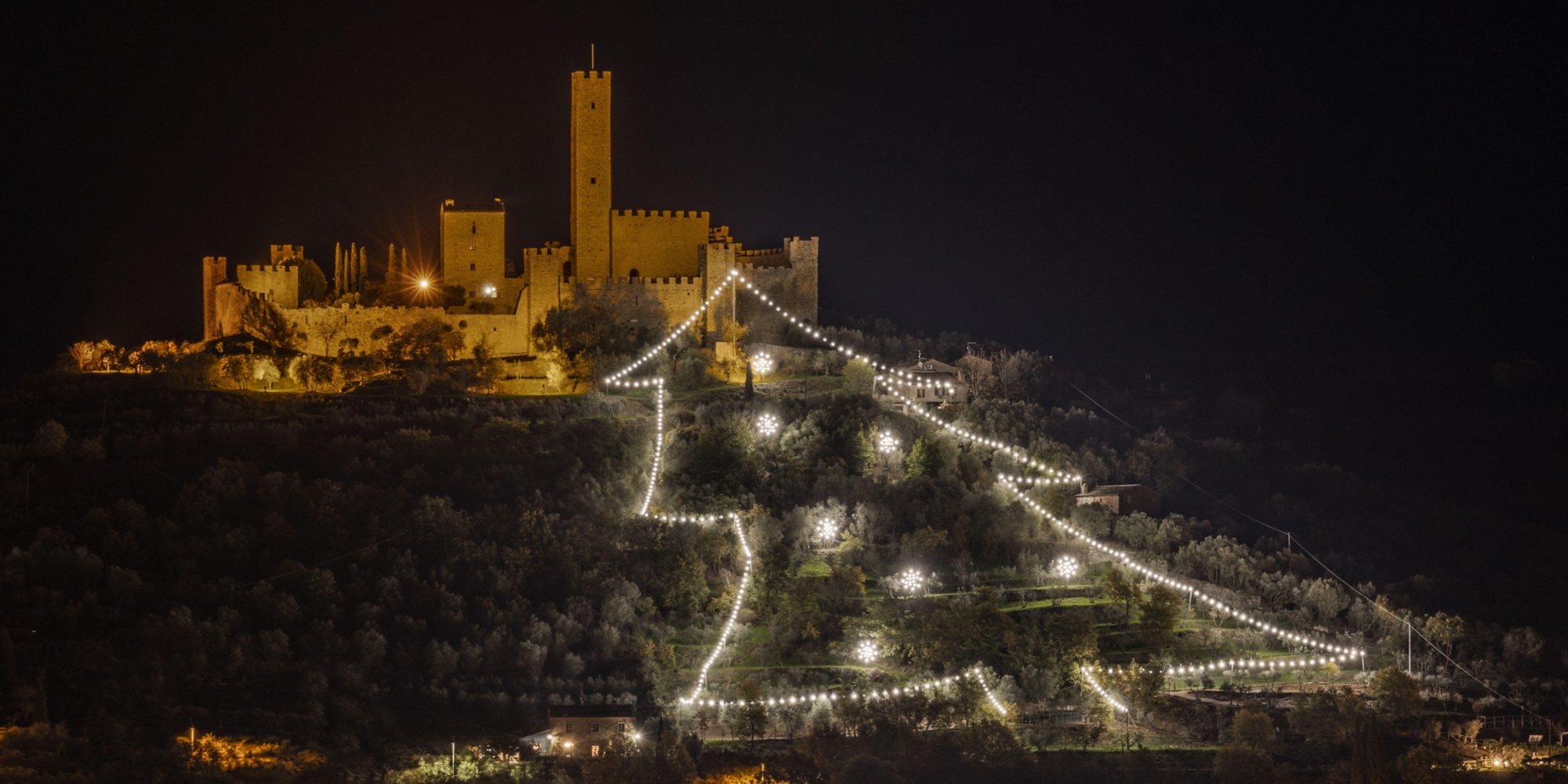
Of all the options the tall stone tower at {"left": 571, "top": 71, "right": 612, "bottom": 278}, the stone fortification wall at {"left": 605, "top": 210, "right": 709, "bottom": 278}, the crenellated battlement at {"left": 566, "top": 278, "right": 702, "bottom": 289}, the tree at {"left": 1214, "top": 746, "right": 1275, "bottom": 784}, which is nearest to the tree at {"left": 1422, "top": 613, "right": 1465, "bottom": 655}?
the tree at {"left": 1214, "top": 746, "right": 1275, "bottom": 784}

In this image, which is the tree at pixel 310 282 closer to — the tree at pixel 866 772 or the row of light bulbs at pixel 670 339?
the row of light bulbs at pixel 670 339

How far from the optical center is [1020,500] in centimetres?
3328

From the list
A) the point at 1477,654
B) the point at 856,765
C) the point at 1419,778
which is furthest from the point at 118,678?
the point at 1477,654

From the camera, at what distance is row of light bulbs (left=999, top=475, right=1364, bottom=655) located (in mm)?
30266

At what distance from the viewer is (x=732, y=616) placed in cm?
2891

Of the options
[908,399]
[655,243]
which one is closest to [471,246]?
[655,243]

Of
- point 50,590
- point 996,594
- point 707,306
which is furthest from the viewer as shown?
point 707,306

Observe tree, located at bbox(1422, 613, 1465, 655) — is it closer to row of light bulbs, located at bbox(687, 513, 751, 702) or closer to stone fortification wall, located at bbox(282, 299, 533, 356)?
row of light bulbs, located at bbox(687, 513, 751, 702)

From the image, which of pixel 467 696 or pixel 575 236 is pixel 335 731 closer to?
pixel 467 696

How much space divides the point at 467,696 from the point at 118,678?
4487mm

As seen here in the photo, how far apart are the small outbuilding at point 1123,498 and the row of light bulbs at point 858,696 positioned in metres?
7.26

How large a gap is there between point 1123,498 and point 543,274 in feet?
37.7

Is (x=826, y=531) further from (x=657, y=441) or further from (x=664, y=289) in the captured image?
(x=664, y=289)

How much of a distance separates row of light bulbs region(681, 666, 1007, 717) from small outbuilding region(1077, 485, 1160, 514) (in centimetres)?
726
